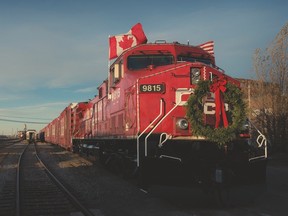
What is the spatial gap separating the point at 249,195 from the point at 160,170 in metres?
2.72

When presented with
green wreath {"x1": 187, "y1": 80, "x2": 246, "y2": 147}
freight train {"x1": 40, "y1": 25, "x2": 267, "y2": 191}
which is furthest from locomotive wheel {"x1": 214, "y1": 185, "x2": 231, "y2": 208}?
green wreath {"x1": 187, "y1": 80, "x2": 246, "y2": 147}

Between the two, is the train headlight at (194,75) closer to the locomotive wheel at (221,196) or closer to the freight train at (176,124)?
the freight train at (176,124)

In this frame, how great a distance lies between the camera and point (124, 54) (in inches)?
378

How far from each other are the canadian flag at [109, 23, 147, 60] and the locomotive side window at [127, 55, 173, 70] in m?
1.77

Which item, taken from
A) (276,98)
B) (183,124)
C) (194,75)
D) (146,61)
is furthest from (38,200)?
(276,98)

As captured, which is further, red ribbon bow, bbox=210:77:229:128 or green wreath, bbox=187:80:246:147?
red ribbon bow, bbox=210:77:229:128

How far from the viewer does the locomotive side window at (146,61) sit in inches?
368

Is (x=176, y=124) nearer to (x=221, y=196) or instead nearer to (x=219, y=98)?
(x=219, y=98)

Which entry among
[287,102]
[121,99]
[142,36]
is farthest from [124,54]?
[287,102]

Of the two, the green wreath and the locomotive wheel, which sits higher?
the green wreath

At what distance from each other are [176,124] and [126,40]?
442 cm

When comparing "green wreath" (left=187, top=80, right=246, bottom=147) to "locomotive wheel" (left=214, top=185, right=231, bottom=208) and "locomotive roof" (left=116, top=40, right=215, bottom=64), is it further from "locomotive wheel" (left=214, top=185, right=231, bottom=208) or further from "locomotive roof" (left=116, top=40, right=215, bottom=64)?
"locomotive roof" (left=116, top=40, right=215, bottom=64)

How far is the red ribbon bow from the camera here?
7.43m

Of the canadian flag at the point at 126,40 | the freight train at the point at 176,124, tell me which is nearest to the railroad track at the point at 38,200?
the freight train at the point at 176,124
